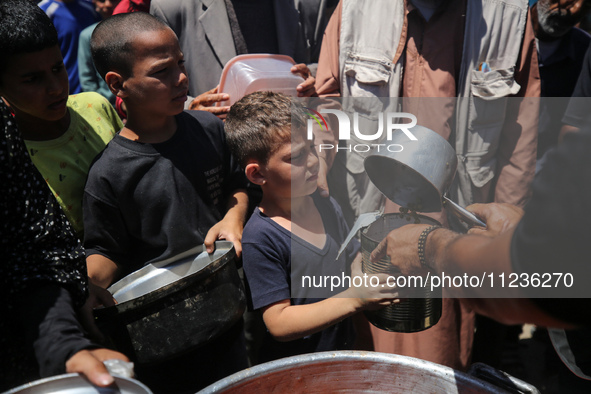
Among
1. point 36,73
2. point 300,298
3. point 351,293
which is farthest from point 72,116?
point 351,293

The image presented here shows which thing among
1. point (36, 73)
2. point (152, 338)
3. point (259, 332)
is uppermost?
point (36, 73)

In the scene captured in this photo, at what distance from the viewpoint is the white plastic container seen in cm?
222

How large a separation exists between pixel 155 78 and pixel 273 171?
580 millimetres

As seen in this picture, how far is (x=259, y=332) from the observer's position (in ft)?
8.43

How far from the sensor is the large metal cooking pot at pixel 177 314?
1.38 metres

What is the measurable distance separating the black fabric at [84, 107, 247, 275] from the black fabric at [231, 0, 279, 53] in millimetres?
897

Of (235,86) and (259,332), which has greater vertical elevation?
(235,86)

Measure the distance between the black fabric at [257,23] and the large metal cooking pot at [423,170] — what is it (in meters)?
1.19

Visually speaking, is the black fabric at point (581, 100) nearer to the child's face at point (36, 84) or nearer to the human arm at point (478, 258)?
the human arm at point (478, 258)

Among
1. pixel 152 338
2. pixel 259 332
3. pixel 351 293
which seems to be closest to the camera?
pixel 152 338

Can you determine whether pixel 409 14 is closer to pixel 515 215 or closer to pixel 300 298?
pixel 515 215

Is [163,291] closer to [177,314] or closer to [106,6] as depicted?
[177,314]

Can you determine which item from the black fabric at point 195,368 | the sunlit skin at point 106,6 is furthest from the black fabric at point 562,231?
the sunlit skin at point 106,6

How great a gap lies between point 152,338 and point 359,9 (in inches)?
70.6
